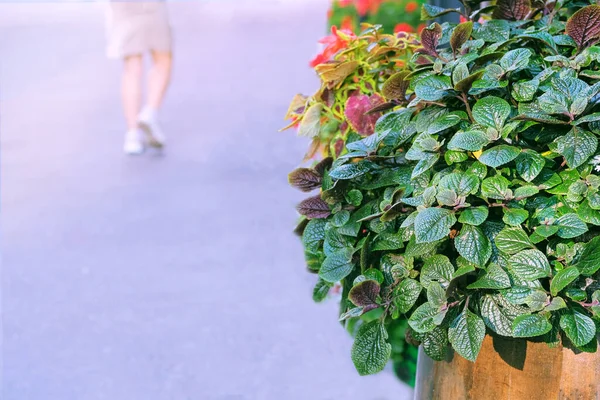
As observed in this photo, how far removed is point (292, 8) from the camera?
13.4 m

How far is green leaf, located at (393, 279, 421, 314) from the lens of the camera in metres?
1.48

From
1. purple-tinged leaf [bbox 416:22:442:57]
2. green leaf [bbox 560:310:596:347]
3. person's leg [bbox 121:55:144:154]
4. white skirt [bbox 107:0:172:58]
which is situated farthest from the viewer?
person's leg [bbox 121:55:144:154]

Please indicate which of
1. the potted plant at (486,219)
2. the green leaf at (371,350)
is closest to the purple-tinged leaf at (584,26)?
the potted plant at (486,219)

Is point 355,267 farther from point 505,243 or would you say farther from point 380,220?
point 505,243

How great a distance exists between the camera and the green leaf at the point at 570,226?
4.43ft

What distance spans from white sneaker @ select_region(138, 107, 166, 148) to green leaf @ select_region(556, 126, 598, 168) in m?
5.16

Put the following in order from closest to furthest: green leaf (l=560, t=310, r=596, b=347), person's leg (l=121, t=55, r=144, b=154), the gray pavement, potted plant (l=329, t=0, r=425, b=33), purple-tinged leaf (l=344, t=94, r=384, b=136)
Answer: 1. green leaf (l=560, t=310, r=596, b=347)
2. purple-tinged leaf (l=344, t=94, r=384, b=136)
3. the gray pavement
4. potted plant (l=329, t=0, r=425, b=33)
5. person's leg (l=121, t=55, r=144, b=154)

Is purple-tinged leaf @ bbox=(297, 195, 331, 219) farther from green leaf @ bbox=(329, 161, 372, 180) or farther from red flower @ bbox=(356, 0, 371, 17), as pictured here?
red flower @ bbox=(356, 0, 371, 17)

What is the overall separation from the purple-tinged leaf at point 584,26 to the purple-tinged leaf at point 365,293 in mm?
636

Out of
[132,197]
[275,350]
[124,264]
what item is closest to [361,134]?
[275,350]

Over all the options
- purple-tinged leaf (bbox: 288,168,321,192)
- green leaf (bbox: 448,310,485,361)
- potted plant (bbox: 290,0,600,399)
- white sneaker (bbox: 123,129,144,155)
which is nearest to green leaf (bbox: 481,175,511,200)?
potted plant (bbox: 290,0,600,399)

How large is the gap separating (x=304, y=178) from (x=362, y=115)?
0.24 meters

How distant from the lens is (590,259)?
135 centimetres

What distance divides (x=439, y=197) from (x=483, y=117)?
18cm
